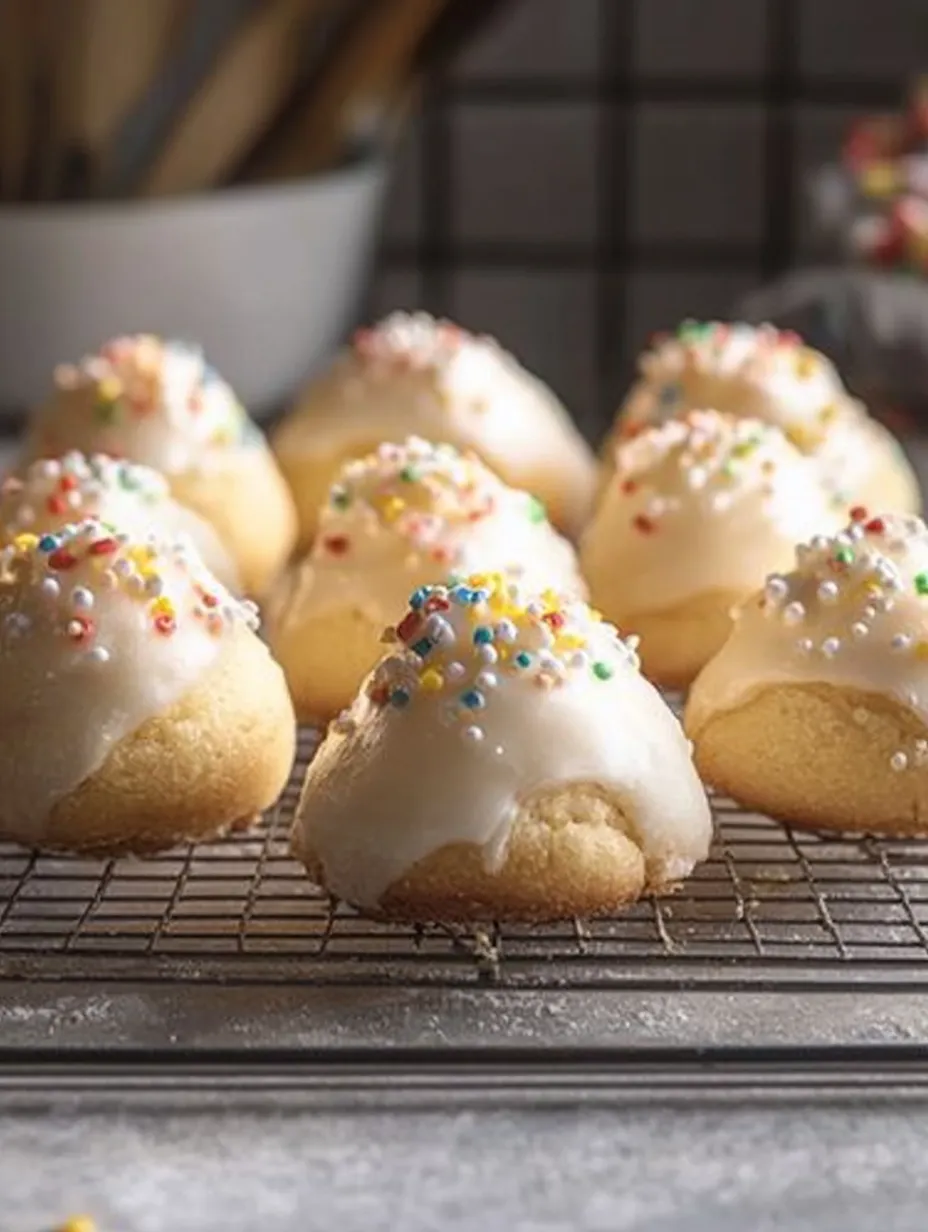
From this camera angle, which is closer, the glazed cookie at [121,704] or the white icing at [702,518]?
the glazed cookie at [121,704]

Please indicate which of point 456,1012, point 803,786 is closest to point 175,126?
point 803,786

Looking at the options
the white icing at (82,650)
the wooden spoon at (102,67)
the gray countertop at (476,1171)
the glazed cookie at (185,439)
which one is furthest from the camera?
the wooden spoon at (102,67)

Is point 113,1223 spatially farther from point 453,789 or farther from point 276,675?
point 276,675

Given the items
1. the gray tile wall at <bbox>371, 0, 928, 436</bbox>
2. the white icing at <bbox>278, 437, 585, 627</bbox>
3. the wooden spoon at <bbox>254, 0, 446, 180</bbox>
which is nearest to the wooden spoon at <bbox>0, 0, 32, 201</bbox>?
the wooden spoon at <bbox>254, 0, 446, 180</bbox>

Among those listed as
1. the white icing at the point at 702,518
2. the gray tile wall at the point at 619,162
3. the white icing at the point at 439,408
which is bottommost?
the gray tile wall at the point at 619,162

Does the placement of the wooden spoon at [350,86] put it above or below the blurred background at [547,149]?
above

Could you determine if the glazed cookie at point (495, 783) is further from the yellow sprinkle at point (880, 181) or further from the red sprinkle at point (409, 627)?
the yellow sprinkle at point (880, 181)

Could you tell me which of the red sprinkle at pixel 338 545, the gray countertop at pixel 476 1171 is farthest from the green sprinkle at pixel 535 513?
the gray countertop at pixel 476 1171
